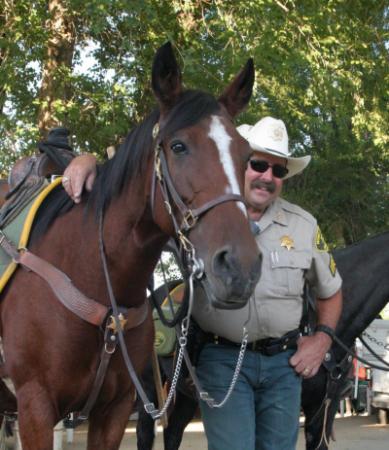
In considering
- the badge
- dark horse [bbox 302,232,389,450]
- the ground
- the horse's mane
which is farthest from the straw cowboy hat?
the ground

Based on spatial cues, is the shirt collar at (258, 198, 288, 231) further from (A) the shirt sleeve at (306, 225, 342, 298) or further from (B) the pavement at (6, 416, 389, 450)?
(B) the pavement at (6, 416, 389, 450)

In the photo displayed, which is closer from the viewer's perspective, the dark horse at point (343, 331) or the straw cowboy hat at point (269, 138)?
the straw cowboy hat at point (269, 138)

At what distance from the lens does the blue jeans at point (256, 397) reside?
426cm

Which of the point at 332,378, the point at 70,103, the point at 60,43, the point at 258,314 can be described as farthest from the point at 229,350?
the point at 60,43


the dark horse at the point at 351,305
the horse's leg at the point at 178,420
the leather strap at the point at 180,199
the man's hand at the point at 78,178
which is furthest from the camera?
the dark horse at the point at 351,305

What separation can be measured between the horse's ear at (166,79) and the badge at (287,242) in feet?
3.72

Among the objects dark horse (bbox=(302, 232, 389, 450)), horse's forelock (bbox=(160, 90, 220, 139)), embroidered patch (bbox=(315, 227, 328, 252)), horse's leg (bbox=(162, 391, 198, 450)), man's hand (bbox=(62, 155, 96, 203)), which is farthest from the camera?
dark horse (bbox=(302, 232, 389, 450))

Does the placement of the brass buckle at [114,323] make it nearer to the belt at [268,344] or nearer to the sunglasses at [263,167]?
the belt at [268,344]

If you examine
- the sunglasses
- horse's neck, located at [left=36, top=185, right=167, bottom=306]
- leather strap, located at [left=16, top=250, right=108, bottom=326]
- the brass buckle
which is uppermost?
the sunglasses

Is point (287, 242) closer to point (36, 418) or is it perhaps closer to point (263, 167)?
point (263, 167)

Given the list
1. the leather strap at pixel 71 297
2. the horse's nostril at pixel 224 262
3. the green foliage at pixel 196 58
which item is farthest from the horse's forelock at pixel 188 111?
the green foliage at pixel 196 58

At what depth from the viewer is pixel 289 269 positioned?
14.4 ft

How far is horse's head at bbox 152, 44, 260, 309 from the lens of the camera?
3.14 meters

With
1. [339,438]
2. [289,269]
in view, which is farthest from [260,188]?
[339,438]
